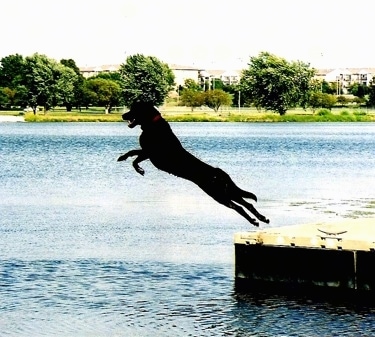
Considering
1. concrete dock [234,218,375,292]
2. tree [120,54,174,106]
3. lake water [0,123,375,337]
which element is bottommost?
lake water [0,123,375,337]

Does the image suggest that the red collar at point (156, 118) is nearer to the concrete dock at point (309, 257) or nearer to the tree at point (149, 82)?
the tree at point (149, 82)

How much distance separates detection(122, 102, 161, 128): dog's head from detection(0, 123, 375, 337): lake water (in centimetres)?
1783

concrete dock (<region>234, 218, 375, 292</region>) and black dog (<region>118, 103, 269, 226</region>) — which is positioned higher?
black dog (<region>118, 103, 269, 226</region>)

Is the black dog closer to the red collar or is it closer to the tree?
the red collar

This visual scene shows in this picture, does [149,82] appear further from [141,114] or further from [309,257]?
[141,114]

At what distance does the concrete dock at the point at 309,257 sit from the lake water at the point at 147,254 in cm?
60

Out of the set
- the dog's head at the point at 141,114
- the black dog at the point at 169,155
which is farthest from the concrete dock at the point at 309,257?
the dog's head at the point at 141,114

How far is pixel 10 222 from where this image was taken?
56531 millimetres

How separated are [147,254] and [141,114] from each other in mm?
32320

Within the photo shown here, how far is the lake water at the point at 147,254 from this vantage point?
3106 centimetres

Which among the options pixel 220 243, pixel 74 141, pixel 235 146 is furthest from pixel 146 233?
pixel 74 141

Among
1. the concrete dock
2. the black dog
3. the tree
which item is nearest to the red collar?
the black dog

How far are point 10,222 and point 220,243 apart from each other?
14.0m

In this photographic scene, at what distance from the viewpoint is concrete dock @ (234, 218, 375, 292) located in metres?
31.4
